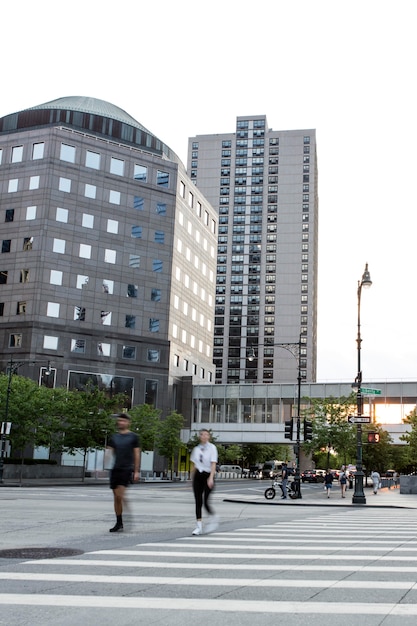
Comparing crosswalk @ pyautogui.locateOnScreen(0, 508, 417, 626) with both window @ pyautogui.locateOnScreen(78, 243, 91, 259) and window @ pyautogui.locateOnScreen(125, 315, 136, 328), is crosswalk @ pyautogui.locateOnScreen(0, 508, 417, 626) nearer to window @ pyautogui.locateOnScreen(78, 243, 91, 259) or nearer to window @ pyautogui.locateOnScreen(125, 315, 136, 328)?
window @ pyautogui.locateOnScreen(78, 243, 91, 259)

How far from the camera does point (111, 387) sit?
7444cm

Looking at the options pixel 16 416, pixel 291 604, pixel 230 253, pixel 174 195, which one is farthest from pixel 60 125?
pixel 230 253

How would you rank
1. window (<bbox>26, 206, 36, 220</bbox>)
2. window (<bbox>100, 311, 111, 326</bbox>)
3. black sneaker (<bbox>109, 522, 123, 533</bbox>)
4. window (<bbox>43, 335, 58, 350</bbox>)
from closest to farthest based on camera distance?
black sneaker (<bbox>109, 522, 123, 533</bbox>)
window (<bbox>43, 335, 58, 350</bbox>)
window (<bbox>26, 206, 36, 220</bbox>)
window (<bbox>100, 311, 111, 326</bbox>)

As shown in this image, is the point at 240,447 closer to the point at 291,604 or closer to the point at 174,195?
the point at 174,195

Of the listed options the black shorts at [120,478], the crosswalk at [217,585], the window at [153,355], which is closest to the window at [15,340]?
the window at [153,355]

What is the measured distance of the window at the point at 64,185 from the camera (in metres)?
74.4

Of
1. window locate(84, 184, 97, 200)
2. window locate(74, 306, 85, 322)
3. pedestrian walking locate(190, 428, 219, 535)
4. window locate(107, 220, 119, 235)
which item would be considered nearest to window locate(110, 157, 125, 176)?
window locate(84, 184, 97, 200)

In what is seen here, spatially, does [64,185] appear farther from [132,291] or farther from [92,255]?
[132,291]

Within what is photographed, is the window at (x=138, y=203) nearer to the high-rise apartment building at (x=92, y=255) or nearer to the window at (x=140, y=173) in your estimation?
the high-rise apartment building at (x=92, y=255)

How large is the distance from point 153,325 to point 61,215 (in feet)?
52.4

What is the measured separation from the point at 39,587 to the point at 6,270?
229 ft

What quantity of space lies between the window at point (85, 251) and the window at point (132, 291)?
5749mm

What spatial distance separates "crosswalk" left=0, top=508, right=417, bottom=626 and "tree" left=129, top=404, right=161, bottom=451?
51.1 metres

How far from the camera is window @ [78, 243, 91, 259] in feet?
245
